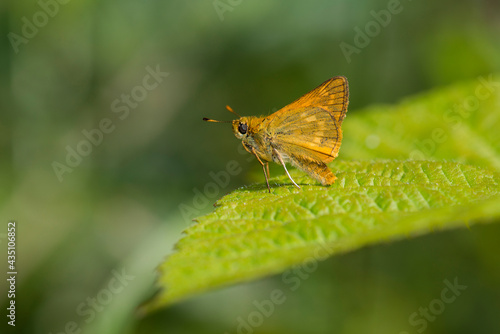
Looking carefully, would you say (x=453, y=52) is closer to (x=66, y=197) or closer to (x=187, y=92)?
(x=187, y=92)

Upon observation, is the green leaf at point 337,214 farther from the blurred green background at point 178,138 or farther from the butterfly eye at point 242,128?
the blurred green background at point 178,138

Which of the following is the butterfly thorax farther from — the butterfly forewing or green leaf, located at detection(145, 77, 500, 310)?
green leaf, located at detection(145, 77, 500, 310)

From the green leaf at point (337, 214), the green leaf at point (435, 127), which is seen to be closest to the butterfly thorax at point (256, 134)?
the green leaf at point (337, 214)

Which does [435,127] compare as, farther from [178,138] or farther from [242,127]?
[178,138]

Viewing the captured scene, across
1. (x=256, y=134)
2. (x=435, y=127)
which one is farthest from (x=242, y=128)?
(x=435, y=127)

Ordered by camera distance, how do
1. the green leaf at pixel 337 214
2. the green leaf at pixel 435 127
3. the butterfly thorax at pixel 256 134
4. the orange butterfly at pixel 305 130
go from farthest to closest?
1. the green leaf at pixel 435 127
2. the butterfly thorax at pixel 256 134
3. the orange butterfly at pixel 305 130
4. the green leaf at pixel 337 214
